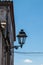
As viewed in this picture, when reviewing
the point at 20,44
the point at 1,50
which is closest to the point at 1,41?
the point at 1,50

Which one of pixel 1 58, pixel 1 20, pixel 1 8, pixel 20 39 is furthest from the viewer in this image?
pixel 1 8

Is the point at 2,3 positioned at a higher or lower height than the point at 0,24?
higher

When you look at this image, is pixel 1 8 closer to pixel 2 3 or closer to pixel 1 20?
pixel 2 3

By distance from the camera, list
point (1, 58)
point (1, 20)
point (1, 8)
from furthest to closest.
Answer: point (1, 8)
point (1, 20)
point (1, 58)

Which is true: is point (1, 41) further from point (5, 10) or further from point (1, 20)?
point (5, 10)

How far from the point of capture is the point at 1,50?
12078 mm

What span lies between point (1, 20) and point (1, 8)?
1.17m

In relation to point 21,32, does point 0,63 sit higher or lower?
lower

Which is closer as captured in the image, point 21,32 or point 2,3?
point 21,32

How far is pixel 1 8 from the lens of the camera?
13.9 meters

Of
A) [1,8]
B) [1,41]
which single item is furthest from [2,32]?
Answer: [1,8]

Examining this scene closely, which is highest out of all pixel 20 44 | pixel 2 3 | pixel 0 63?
pixel 2 3

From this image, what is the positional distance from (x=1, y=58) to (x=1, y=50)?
336 millimetres

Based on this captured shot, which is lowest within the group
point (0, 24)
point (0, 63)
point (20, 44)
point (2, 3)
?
point (0, 63)
